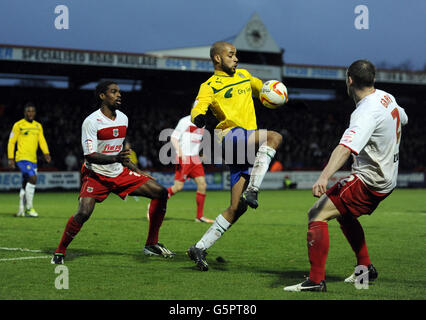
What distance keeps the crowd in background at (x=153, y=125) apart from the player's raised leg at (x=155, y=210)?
741 inches

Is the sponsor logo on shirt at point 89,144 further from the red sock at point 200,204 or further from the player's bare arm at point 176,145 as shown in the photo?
the red sock at point 200,204

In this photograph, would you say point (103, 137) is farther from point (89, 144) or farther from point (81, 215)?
point (81, 215)

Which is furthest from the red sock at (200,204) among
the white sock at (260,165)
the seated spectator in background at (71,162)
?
the seated spectator in background at (71,162)

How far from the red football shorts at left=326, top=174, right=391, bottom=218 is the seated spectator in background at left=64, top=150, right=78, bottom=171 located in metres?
22.7

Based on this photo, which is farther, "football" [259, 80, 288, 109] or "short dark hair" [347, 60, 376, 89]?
"football" [259, 80, 288, 109]

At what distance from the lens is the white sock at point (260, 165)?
592 centimetres

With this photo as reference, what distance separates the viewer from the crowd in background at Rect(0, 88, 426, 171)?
30.2 metres

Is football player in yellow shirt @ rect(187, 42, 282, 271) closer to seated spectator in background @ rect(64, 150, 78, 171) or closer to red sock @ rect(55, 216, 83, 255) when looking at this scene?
red sock @ rect(55, 216, 83, 255)

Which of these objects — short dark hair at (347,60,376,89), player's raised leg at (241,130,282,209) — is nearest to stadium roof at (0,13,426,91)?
player's raised leg at (241,130,282,209)

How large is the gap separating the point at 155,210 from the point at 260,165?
2.25 metres

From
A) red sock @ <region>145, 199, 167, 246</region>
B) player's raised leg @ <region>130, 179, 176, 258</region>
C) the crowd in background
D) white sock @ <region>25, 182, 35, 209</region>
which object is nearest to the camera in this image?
player's raised leg @ <region>130, 179, 176, 258</region>
